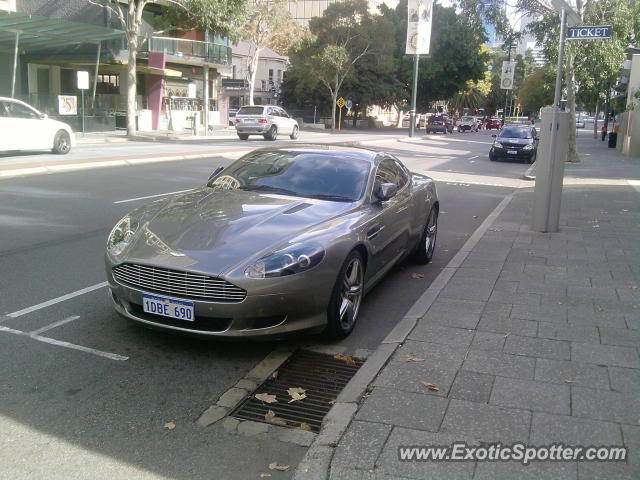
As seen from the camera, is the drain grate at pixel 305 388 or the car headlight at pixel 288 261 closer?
the drain grate at pixel 305 388

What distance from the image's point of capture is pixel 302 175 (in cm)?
613

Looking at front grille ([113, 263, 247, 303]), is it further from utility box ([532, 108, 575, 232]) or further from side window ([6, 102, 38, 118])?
side window ([6, 102, 38, 118])

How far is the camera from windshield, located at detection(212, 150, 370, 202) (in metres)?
5.92

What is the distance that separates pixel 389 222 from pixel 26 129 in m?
14.7

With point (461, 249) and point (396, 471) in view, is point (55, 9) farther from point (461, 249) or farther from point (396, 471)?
point (396, 471)

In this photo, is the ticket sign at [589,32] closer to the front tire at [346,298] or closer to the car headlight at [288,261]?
the front tire at [346,298]

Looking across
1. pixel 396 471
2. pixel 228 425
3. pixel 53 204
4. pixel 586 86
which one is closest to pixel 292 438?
pixel 228 425

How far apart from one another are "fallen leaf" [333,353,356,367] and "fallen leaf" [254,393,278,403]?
0.78 meters

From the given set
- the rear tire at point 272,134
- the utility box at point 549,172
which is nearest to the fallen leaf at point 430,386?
the utility box at point 549,172

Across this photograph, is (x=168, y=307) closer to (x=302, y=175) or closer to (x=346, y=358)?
(x=346, y=358)

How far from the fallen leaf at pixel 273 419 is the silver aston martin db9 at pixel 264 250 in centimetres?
70

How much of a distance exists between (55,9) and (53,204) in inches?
1052

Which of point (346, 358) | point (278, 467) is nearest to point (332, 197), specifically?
point (346, 358)

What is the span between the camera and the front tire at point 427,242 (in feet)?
25.1
